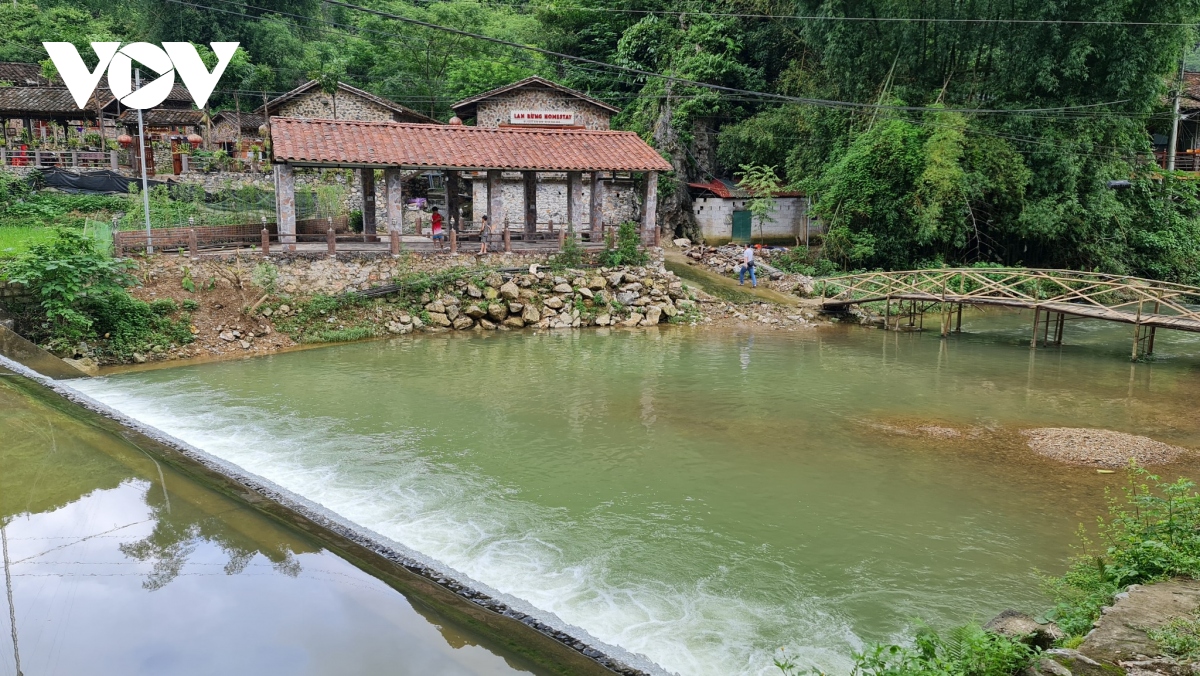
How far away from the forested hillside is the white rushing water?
1415cm

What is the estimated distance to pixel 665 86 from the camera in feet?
105

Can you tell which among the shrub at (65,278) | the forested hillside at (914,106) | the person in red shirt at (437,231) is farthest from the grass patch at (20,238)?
the person in red shirt at (437,231)

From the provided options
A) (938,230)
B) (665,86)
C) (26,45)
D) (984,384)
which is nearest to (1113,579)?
(984,384)

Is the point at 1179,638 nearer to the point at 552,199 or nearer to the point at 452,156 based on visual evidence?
the point at 452,156

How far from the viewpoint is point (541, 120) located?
2952 cm

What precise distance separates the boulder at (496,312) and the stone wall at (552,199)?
656cm

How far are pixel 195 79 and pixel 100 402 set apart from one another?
10803 millimetres

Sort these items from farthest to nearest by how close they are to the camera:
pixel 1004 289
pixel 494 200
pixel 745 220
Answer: pixel 745 220
pixel 494 200
pixel 1004 289

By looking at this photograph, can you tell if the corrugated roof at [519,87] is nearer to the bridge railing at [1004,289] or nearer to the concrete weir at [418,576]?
the bridge railing at [1004,289]

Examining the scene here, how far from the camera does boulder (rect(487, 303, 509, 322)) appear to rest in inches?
862

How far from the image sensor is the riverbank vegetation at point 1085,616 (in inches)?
205

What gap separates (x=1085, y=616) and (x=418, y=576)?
19.2 feet

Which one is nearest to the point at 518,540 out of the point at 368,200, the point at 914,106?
the point at 368,200

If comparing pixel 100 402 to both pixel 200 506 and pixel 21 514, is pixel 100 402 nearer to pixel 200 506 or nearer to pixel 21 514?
pixel 21 514
